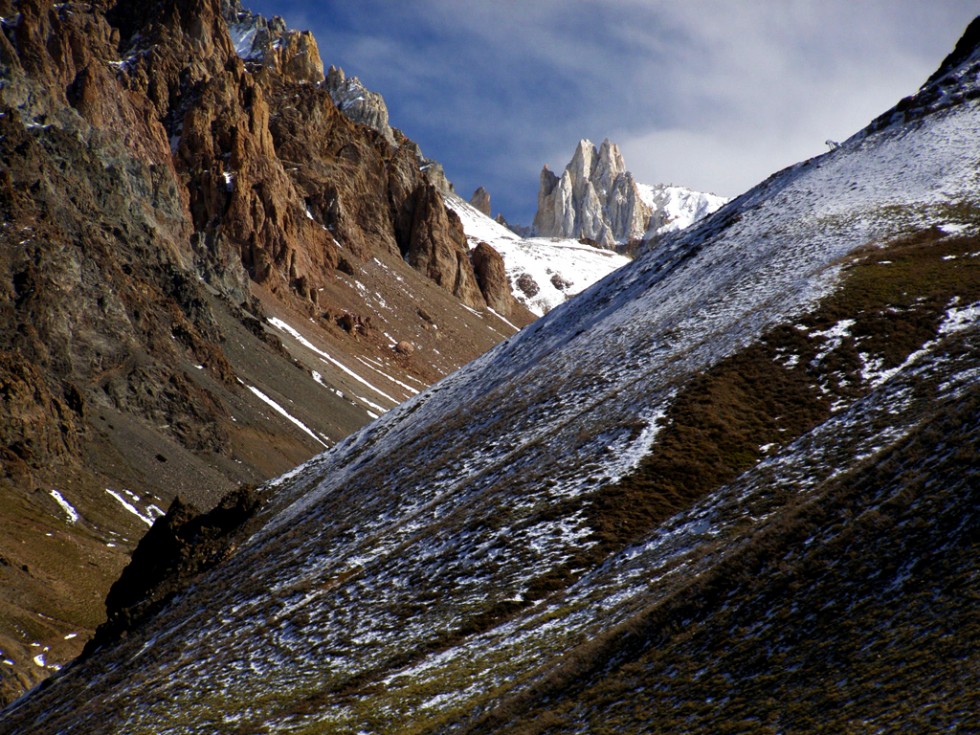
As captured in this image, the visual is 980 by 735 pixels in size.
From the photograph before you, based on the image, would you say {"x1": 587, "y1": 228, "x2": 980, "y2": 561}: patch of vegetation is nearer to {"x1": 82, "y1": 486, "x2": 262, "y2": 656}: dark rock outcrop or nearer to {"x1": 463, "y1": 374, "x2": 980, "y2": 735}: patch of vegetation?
{"x1": 463, "y1": 374, "x2": 980, "y2": 735}: patch of vegetation

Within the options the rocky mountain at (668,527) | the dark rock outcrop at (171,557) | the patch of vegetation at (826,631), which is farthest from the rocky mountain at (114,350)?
the patch of vegetation at (826,631)

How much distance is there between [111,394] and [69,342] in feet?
25.8

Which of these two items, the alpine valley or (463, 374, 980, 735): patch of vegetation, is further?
the alpine valley

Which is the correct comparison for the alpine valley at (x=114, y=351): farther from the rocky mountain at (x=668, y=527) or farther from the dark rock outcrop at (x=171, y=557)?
the rocky mountain at (x=668, y=527)

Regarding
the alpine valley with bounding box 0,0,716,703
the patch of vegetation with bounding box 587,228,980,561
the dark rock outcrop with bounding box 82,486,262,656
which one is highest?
the alpine valley with bounding box 0,0,716,703

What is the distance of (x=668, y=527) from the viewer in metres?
24.9

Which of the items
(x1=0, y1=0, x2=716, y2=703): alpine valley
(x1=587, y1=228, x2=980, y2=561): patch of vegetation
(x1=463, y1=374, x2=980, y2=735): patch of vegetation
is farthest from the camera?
(x1=0, y1=0, x2=716, y2=703): alpine valley

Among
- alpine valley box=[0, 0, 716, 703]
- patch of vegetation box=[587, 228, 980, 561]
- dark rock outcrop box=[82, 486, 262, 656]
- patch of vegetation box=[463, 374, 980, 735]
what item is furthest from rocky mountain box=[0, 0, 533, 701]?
patch of vegetation box=[463, 374, 980, 735]

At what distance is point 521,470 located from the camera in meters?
32.2

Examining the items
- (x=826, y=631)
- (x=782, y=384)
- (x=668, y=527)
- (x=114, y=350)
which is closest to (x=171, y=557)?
(x=668, y=527)

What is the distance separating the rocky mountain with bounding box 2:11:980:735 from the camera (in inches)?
566

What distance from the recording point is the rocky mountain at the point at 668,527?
14.4 metres

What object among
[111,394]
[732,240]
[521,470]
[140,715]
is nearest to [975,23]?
[732,240]

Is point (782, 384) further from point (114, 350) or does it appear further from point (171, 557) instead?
point (114, 350)
